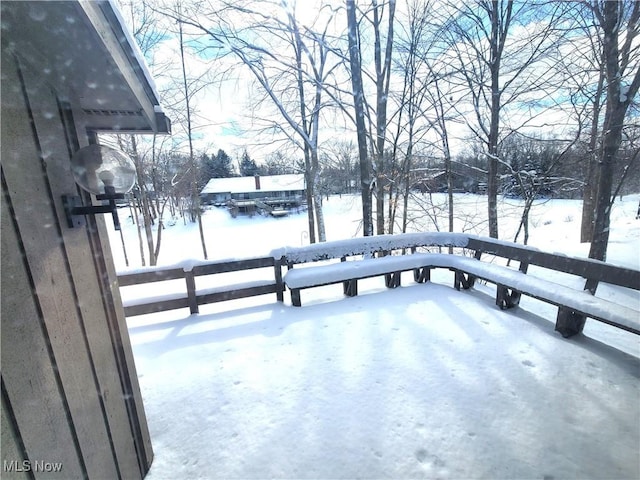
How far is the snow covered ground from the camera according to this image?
73.0 inches

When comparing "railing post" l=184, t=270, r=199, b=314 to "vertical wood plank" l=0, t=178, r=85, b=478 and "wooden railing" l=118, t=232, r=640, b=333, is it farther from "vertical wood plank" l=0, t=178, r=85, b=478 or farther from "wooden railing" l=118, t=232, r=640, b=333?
"vertical wood plank" l=0, t=178, r=85, b=478

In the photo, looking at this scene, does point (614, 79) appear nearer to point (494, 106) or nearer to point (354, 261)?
point (494, 106)

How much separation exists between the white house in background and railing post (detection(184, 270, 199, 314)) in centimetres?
3207

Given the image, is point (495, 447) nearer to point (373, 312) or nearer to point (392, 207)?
point (373, 312)

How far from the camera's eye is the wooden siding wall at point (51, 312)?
1019mm

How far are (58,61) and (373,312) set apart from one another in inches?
150

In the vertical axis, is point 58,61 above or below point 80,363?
above

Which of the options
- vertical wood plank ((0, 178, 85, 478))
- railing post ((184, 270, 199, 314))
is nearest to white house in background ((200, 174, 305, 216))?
railing post ((184, 270, 199, 314))

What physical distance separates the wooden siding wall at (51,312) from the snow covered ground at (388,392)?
2.52ft

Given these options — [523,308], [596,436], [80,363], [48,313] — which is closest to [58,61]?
[48,313]

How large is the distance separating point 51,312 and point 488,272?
177 inches

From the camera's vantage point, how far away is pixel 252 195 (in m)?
40.8

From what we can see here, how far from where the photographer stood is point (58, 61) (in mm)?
1384

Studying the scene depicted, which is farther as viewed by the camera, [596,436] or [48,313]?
[596,436]
